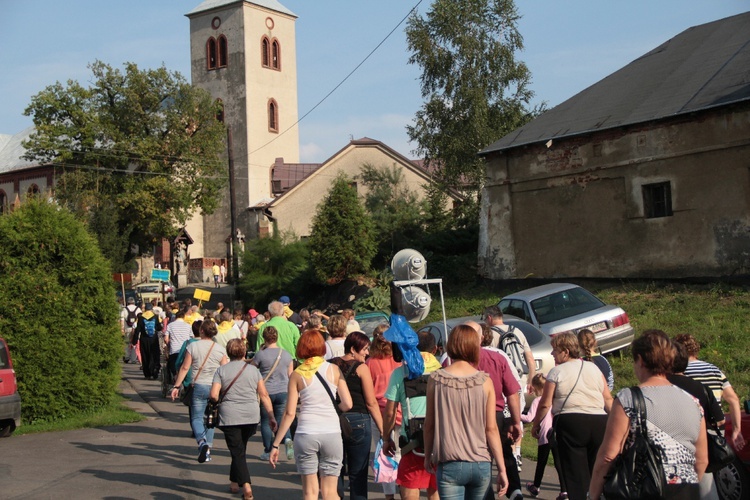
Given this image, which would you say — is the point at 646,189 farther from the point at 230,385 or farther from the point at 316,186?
the point at 316,186

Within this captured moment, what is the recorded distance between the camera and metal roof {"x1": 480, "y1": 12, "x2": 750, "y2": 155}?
22172mm

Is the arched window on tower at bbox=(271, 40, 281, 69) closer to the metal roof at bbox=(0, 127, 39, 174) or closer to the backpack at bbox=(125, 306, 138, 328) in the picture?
the metal roof at bbox=(0, 127, 39, 174)

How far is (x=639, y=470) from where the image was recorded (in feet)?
14.8

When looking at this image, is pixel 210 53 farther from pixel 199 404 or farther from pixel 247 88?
pixel 199 404

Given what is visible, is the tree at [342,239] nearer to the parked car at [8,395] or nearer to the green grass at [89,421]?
the green grass at [89,421]

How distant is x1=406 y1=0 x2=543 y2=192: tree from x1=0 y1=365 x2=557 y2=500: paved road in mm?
23446

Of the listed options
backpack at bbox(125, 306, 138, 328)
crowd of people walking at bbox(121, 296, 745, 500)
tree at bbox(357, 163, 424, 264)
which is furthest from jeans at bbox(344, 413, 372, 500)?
tree at bbox(357, 163, 424, 264)

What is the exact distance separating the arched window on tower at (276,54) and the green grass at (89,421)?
55.8 meters

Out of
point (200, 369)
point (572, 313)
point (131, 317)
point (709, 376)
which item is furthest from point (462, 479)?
point (131, 317)

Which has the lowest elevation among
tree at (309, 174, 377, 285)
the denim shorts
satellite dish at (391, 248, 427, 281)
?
the denim shorts

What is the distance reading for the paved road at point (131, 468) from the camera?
31.1 ft

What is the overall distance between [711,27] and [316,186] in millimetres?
31930

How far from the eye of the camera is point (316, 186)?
2173 inches

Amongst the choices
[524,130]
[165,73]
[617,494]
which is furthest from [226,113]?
[617,494]
